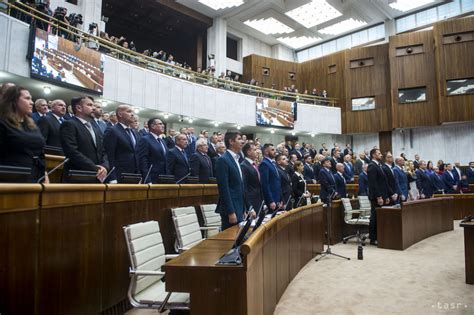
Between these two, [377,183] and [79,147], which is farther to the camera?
[377,183]

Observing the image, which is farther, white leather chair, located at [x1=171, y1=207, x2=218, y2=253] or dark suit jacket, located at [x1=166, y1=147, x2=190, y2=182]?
dark suit jacket, located at [x1=166, y1=147, x2=190, y2=182]

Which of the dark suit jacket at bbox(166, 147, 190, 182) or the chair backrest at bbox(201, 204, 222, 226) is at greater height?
the dark suit jacket at bbox(166, 147, 190, 182)

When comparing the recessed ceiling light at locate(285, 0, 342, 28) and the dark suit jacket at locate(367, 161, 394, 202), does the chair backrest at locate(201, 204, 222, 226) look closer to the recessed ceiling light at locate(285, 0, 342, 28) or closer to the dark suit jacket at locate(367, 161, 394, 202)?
the dark suit jacket at locate(367, 161, 394, 202)

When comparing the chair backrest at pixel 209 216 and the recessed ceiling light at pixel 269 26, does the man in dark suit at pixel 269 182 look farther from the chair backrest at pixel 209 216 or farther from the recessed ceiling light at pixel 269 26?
the recessed ceiling light at pixel 269 26

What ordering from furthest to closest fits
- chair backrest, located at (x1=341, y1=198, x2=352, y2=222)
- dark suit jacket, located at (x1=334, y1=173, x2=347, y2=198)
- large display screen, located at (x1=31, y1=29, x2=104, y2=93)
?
dark suit jacket, located at (x1=334, y1=173, x2=347, y2=198)
large display screen, located at (x1=31, y1=29, x2=104, y2=93)
chair backrest, located at (x1=341, y1=198, x2=352, y2=222)

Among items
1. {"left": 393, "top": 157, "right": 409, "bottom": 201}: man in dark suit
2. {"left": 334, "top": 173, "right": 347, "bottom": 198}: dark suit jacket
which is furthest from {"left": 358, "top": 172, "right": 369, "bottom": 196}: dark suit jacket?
{"left": 393, "top": 157, "right": 409, "bottom": 201}: man in dark suit

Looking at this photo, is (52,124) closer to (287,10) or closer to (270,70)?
(270,70)

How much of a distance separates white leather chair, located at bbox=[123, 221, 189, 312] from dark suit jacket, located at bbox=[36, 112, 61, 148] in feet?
8.43

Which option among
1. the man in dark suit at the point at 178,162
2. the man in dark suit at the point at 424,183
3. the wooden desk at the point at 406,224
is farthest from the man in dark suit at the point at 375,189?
the man in dark suit at the point at 424,183

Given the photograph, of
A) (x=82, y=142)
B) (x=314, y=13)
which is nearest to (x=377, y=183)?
(x=82, y=142)

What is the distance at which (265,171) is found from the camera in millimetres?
4094

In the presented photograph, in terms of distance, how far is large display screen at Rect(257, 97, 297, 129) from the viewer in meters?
13.1

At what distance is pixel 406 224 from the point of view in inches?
215

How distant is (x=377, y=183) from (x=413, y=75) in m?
9.93
